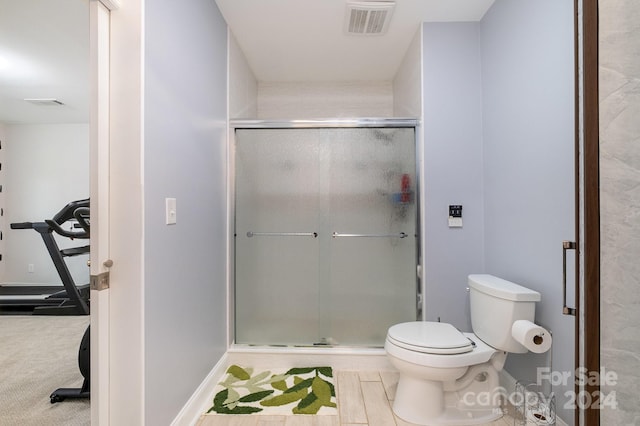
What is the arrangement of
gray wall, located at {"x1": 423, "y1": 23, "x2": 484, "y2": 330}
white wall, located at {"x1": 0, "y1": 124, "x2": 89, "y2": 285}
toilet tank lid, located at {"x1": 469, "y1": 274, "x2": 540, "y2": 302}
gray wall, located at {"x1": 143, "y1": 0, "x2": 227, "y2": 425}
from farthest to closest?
1. white wall, located at {"x1": 0, "y1": 124, "x2": 89, "y2": 285}
2. gray wall, located at {"x1": 423, "y1": 23, "x2": 484, "y2": 330}
3. toilet tank lid, located at {"x1": 469, "y1": 274, "x2": 540, "y2": 302}
4. gray wall, located at {"x1": 143, "y1": 0, "x2": 227, "y2": 425}

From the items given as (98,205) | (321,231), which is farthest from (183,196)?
(321,231)

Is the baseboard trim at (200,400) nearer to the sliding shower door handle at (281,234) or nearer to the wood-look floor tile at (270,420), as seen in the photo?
the wood-look floor tile at (270,420)

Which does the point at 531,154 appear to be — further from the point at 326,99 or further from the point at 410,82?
the point at 326,99

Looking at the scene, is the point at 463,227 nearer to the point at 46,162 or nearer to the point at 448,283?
the point at 448,283

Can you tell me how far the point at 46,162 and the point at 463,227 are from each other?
4997 millimetres

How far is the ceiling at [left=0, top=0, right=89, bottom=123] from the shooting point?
77.7 inches

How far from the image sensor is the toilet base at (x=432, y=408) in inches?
67.6

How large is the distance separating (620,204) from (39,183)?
5.32 metres

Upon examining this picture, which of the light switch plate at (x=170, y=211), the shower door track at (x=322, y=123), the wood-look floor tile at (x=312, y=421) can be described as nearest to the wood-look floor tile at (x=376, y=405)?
the wood-look floor tile at (x=312, y=421)

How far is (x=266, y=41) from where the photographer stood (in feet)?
8.34

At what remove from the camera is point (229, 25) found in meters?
2.33

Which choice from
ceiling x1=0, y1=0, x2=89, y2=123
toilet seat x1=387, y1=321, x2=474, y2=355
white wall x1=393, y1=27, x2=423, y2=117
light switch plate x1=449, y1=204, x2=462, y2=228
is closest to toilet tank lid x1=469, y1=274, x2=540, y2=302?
toilet seat x1=387, y1=321, x2=474, y2=355

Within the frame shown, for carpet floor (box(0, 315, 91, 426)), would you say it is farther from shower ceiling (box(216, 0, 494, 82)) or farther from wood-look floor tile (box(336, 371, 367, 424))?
shower ceiling (box(216, 0, 494, 82))

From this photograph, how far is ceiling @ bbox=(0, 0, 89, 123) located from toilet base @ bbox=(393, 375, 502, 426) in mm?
2381
